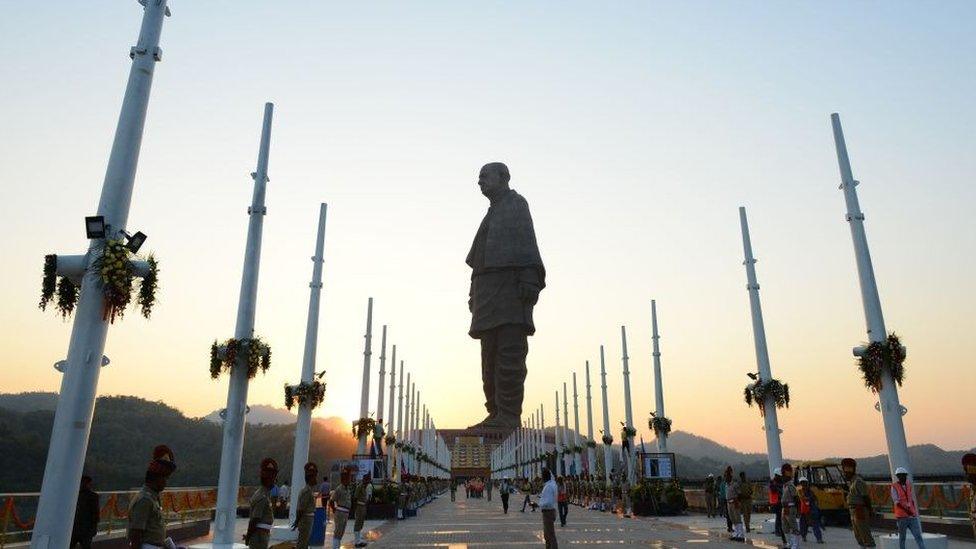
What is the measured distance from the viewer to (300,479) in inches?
825

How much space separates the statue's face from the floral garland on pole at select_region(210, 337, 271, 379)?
25.6 meters

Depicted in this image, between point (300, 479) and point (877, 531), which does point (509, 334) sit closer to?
point (300, 479)

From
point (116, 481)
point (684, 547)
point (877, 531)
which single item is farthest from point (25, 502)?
point (116, 481)

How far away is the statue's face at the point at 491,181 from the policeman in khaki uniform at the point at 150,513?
114 feet

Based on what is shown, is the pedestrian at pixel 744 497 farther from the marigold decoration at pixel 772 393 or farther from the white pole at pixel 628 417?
the white pole at pixel 628 417

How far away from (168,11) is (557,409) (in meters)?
65.7

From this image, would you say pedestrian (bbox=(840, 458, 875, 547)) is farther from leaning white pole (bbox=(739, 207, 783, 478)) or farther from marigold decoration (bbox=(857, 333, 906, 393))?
leaning white pole (bbox=(739, 207, 783, 478))

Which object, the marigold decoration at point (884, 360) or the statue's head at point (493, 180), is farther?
the statue's head at point (493, 180)

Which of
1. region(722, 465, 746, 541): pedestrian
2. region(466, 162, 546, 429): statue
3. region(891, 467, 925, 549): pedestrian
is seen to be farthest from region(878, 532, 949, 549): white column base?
region(466, 162, 546, 429): statue

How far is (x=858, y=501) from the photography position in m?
13.2

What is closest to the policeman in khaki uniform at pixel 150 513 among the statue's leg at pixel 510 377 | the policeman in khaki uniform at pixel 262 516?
the policeman in khaki uniform at pixel 262 516

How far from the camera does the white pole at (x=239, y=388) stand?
1505 centimetres

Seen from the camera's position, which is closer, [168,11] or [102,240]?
[102,240]

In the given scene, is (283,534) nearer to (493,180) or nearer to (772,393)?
(772,393)
